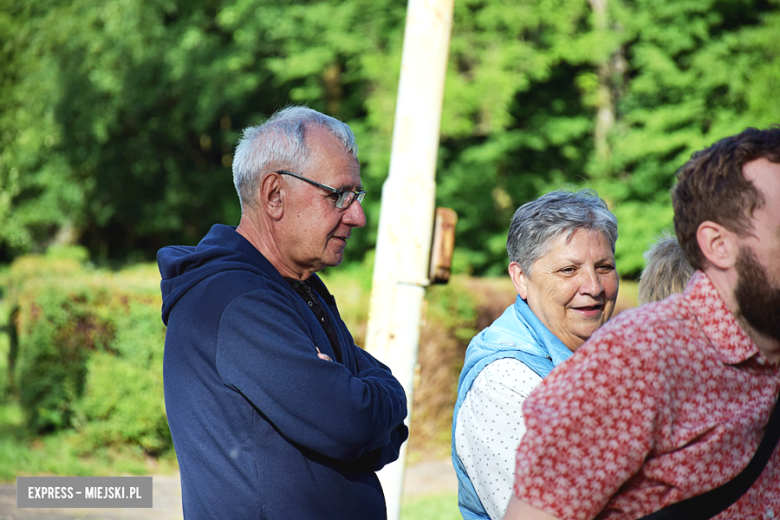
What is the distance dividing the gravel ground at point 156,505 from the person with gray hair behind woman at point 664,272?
195 inches

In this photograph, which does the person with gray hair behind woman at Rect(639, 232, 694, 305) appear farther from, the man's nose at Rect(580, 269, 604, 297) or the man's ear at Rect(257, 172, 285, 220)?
the man's ear at Rect(257, 172, 285, 220)

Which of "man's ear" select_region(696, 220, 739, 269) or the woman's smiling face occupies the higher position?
"man's ear" select_region(696, 220, 739, 269)

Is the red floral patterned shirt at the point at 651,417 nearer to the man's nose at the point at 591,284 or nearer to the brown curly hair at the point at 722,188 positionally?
the brown curly hair at the point at 722,188

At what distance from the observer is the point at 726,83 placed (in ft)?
47.6

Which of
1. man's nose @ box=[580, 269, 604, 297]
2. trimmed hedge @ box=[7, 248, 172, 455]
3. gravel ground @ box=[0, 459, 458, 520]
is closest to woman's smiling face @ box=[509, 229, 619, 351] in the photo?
man's nose @ box=[580, 269, 604, 297]

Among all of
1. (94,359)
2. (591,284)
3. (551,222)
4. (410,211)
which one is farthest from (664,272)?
(94,359)

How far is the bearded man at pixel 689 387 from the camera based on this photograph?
3.99 feet

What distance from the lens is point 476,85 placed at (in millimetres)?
14164

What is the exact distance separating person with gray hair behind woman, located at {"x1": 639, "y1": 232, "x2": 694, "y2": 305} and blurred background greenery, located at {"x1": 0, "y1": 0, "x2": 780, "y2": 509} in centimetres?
575

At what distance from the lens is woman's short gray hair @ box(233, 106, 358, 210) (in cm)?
217

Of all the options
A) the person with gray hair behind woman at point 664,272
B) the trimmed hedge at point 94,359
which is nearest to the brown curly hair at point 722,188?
the person with gray hair behind woman at point 664,272

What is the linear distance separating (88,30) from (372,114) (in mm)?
5516

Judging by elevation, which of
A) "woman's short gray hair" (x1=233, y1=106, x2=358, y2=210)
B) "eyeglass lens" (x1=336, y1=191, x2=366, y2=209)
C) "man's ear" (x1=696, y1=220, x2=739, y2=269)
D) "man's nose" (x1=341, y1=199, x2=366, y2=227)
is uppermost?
"woman's short gray hair" (x1=233, y1=106, x2=358, y2=210)

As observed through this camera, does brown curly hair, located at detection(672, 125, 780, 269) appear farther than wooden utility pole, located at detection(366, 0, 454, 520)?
No
